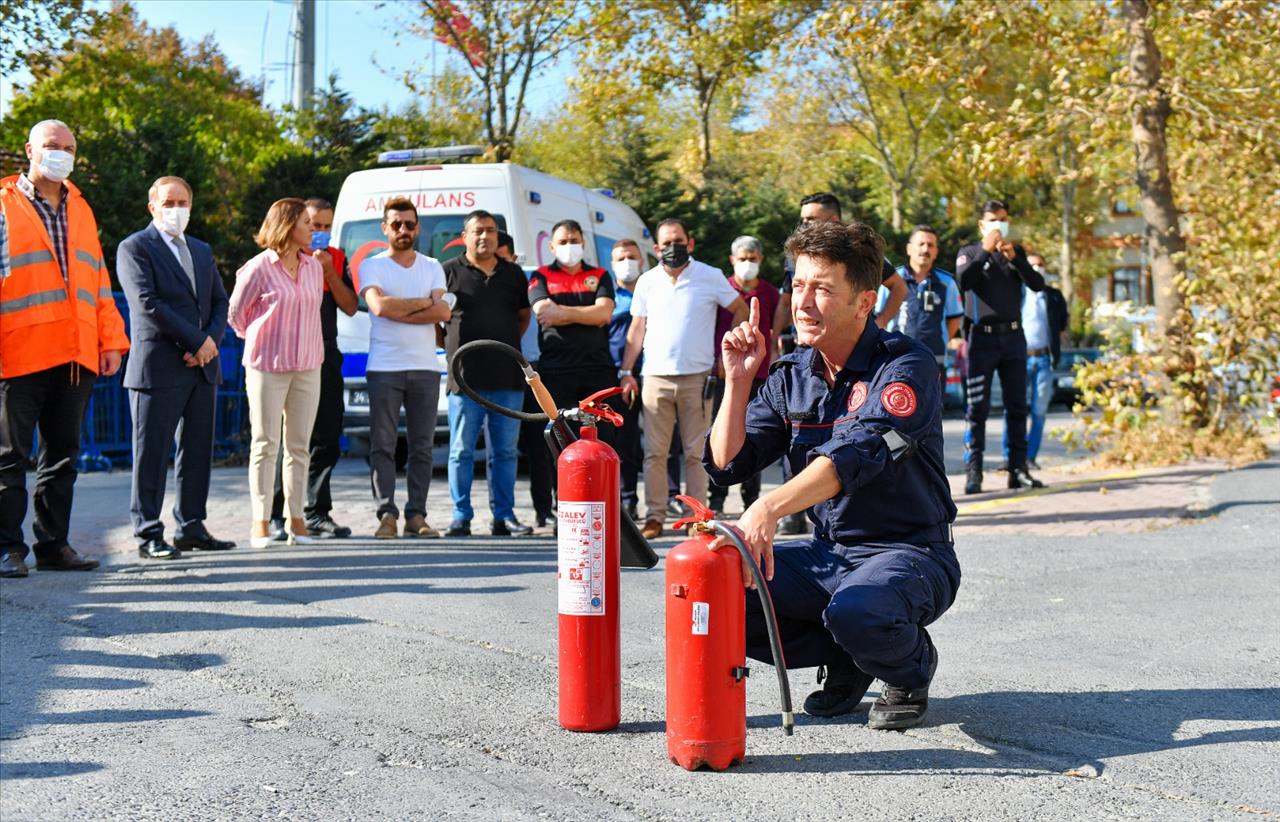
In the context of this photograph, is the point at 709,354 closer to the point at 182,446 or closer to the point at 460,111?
the point at 182,446

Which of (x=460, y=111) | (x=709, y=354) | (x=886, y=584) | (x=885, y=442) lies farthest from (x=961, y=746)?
(x=460, y=111)

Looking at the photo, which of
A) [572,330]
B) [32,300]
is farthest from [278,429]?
[572,330]

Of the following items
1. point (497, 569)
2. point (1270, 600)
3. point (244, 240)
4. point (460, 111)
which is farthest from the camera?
point (460, 111)

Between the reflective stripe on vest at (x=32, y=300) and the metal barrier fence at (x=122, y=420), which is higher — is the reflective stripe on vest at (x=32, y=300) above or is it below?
above

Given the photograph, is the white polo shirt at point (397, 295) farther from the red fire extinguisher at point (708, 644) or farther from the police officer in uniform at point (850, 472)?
the red fire extinguisher at point (708, 644)

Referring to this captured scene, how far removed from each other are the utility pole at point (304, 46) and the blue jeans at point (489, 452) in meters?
14.7

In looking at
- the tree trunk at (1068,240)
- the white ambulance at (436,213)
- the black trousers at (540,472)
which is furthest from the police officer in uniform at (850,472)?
the tree trunk at (1068,240)

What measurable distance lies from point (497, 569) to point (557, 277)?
2515mm

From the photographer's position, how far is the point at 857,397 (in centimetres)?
440

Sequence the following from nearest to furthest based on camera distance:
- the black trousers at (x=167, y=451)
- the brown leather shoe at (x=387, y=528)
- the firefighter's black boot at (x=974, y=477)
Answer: the black trousers at (x=167, y=451) → the brown leather shoe at (x=387, y=528) → the firefighter's black boot at (x=974, y=477)

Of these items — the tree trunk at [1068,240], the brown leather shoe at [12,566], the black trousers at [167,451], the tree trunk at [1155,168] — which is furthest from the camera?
the tree trunk at [1068,240]

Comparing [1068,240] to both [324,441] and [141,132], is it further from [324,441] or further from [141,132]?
[324,441]

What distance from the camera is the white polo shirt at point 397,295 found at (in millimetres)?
8984

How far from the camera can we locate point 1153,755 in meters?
4.09
